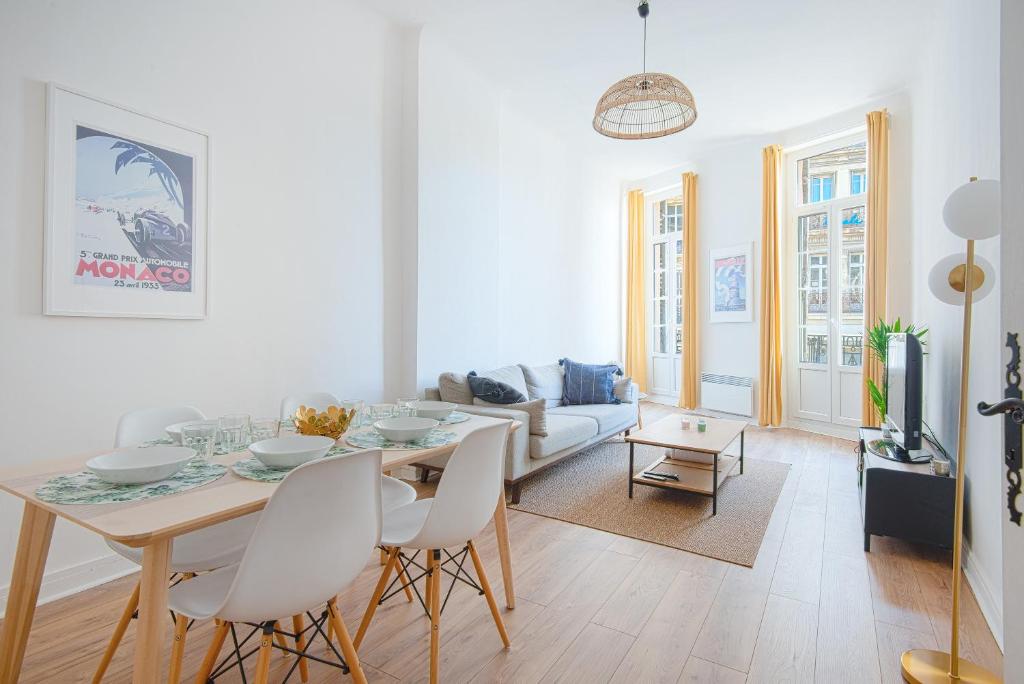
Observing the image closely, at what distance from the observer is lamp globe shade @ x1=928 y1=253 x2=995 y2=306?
1.92 m

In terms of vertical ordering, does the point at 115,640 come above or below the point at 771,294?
below

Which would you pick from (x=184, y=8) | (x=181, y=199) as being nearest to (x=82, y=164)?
(x=181, y=199)

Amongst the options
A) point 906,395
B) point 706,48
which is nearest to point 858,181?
point 706,48

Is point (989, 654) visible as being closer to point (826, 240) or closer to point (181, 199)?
point (181, 199)

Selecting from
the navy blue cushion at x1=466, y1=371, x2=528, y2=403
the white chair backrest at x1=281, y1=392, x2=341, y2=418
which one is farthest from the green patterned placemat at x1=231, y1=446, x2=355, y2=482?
the navy blue cushion at x1=466, y1=371, x2=528, y2=403

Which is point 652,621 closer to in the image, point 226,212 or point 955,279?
point 955,279

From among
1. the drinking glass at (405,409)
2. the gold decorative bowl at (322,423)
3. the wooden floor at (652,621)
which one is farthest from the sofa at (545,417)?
the gold decorative bowl at (322,423)

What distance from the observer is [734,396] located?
594 centimetres

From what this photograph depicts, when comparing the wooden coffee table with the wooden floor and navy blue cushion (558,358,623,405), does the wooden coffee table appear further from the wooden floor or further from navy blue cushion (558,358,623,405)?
navy blue cushion (558,358,623,405)

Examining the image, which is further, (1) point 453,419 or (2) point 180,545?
(1) point 453,419

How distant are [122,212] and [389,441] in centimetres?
172

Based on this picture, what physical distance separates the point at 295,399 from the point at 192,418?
0.48 meters

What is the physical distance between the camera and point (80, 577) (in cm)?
216

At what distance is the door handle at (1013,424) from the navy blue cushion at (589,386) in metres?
3.53
